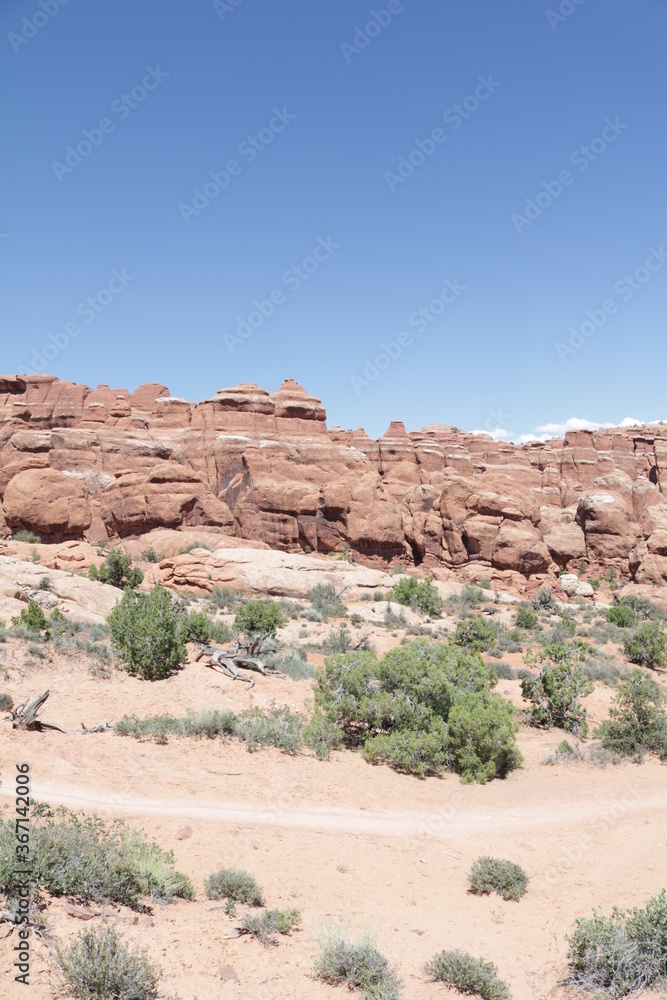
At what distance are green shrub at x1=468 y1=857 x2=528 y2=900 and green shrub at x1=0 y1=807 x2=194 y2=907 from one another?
12.0 ft

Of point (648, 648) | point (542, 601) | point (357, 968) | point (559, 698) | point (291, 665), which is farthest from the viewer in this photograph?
point (542, 601)

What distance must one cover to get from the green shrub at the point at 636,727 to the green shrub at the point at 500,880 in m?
6.69

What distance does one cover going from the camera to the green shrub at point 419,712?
37.8 feet

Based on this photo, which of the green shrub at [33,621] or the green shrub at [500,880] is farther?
the green shrub at [33,621]

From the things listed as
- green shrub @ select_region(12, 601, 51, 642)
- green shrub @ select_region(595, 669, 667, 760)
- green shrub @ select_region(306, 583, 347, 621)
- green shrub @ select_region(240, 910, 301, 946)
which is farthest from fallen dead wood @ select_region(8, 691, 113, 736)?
green shrub @ select_region(306, 583, 347, 621)

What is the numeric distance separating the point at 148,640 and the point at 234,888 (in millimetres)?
8680

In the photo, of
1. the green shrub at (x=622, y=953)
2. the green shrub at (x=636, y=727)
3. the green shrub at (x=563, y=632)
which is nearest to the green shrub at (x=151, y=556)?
the green shrub at (x=563, y=632)

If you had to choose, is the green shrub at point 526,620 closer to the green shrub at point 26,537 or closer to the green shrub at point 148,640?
the green shrub at point 148,640

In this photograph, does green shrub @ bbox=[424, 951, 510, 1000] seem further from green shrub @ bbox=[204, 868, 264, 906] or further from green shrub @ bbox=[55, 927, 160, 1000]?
green shrub @ bbox=[55, 927, 160, 1000]

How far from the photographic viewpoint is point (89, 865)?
18.8 ft

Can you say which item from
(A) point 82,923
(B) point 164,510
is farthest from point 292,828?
(B) point 164,510

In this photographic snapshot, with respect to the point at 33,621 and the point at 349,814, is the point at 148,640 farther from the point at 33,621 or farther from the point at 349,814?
the point at 349,814

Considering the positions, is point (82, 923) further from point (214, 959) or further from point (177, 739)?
point (177, 739)

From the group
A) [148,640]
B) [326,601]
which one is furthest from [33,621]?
[326,601]
